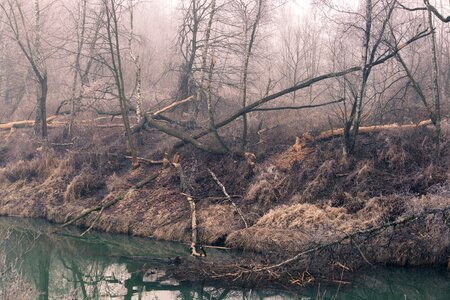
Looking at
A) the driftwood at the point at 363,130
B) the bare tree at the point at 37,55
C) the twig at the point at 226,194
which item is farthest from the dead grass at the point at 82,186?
the driftwood at the point at 363,130

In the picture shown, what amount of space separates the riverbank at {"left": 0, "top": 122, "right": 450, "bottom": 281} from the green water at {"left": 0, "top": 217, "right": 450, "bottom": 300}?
61 cm

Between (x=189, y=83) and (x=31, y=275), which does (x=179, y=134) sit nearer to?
(x=189, y=83)

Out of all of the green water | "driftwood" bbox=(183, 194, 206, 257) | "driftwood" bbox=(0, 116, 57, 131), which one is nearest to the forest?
"driftwood" bbox=(183, 194, 206, 257)

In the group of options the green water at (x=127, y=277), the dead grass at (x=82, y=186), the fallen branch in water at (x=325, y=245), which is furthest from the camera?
the dead grass at (x=82, y=186)

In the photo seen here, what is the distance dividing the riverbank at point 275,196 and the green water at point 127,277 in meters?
0.61

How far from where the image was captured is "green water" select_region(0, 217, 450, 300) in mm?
12875

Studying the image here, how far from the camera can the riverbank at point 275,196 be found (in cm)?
1443

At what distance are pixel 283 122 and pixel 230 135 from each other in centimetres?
243

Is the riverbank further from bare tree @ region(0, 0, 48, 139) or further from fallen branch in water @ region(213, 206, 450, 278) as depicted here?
bare tree @ region(0, 0, 48, 139)

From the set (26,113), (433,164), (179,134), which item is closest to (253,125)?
(179,134)

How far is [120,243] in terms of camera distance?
725 inches

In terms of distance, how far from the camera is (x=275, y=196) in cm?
1895

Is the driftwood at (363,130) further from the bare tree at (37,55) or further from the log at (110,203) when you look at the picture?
the bare tree at (37,55)

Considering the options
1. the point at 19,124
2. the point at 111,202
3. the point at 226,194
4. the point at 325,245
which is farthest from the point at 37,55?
the point at 325,245
